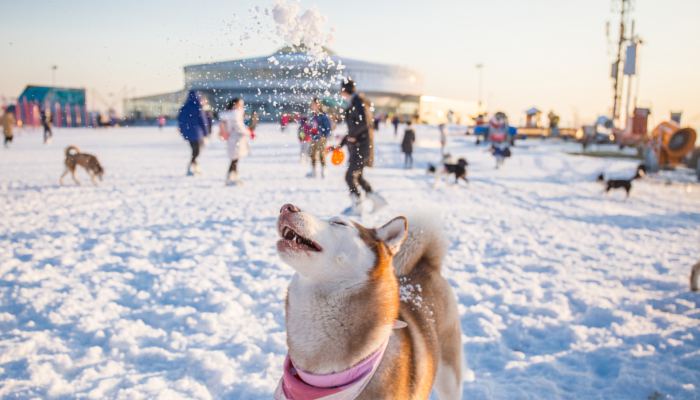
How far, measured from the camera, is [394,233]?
87.1 inches

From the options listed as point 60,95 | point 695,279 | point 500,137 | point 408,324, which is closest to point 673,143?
point 500,137

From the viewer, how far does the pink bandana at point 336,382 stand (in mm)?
1934

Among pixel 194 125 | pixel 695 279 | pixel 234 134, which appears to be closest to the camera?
pixel 695 279

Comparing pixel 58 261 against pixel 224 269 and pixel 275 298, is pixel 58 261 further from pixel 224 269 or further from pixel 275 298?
pixel 275 298

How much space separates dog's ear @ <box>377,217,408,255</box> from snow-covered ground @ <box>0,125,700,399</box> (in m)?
0.91

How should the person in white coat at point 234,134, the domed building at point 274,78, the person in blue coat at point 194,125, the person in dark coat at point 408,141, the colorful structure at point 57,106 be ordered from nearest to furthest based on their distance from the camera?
the domed building at point 274,78, the person in white coat at point 234,134, the person in blue coat at point 194,125, the person in dark coat at point 408,141, the colorful structure at point 57,106

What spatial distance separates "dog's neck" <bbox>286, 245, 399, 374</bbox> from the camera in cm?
198

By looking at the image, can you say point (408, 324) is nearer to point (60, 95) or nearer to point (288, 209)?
point (288, 209)

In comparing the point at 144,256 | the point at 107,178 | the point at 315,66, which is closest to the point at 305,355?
the point at 315,66

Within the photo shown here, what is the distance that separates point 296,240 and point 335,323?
16.3 inches

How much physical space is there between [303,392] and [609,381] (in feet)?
8.83

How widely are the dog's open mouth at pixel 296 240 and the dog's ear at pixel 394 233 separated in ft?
1.34

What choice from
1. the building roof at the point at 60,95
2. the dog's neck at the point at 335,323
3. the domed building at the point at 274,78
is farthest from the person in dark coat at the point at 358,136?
the building roof at the point at 60,95

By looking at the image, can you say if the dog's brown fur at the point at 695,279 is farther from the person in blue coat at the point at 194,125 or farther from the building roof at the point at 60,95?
the building roof at the point at 60,95
